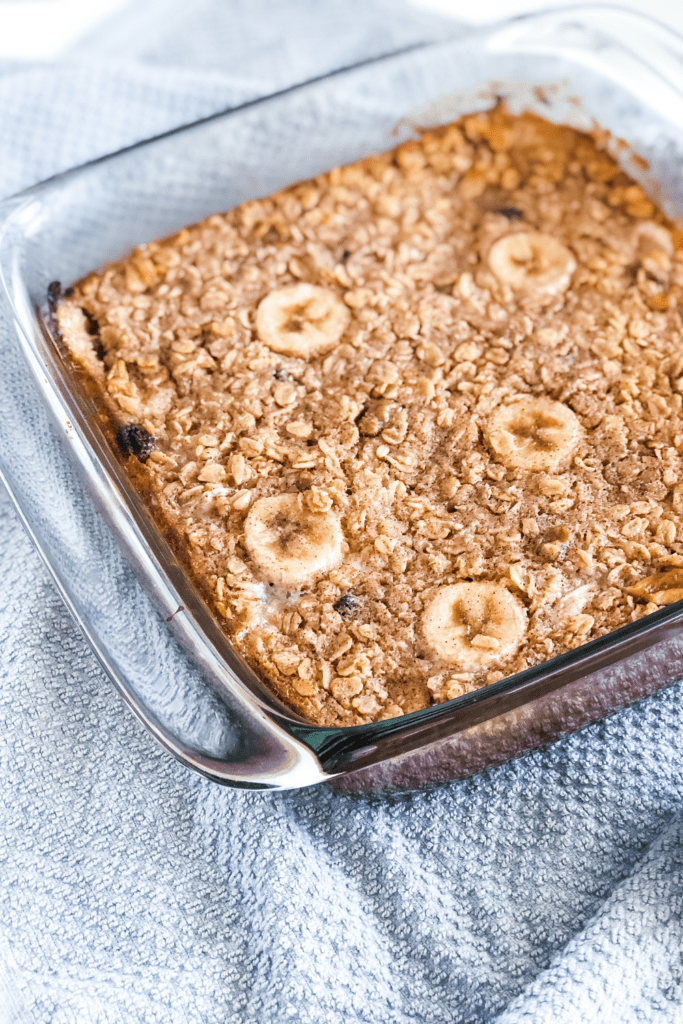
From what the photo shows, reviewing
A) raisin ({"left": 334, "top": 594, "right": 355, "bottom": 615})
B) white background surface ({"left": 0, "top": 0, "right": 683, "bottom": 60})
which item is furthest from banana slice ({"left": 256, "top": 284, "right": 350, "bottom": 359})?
white background surface ({"left": 0, "top": 0, "right": 683, "bottom": 60})

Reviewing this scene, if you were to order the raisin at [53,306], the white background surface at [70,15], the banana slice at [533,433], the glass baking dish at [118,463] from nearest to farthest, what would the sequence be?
1. the glass baking dish at [118,463]
2. the banana slice at [533,433]
3. the raisin at [53,306]
4. the white background surface at [70,15]

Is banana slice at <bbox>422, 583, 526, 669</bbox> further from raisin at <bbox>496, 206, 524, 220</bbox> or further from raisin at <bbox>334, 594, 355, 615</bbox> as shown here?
raisin at <bbox>496, 206, 524, 220</bbox>

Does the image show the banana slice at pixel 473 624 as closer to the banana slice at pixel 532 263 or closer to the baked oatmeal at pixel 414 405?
the baked oatmeal at pixel 414 405

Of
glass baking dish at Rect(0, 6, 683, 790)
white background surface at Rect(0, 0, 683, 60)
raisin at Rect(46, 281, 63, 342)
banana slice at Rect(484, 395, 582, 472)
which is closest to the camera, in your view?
glass baking dish at Rect(0, 6, 683, 790)

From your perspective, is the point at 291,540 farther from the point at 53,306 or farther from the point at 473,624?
the point at 53,306

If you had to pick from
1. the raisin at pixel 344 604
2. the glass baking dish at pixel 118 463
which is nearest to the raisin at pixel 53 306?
the glass baking dish at pixel 118 463

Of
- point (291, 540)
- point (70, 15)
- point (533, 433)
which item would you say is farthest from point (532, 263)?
point (70, 15)
